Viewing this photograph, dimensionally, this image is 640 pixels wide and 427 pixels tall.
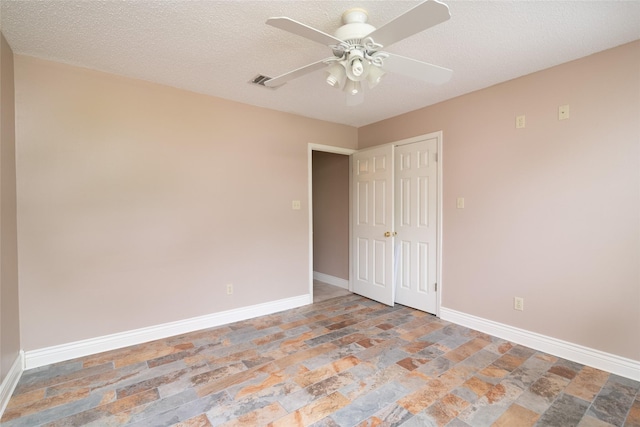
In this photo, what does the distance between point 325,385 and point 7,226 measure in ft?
8.21

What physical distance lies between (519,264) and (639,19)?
6.25 feet

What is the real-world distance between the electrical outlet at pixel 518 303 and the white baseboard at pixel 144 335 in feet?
7.75

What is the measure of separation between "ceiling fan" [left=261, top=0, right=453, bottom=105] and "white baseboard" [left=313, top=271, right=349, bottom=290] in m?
3.16

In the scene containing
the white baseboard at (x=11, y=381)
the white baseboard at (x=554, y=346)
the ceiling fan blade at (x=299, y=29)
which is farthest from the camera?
the white baseboard at (x=554, y=346)

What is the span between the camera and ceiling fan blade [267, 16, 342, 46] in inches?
50.8

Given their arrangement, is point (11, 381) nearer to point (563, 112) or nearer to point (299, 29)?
point (299, 29)

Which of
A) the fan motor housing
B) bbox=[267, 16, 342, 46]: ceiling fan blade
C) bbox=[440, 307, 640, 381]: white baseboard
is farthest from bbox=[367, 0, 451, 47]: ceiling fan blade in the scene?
bbox=[440, 307, 640, 381]: white baseboard

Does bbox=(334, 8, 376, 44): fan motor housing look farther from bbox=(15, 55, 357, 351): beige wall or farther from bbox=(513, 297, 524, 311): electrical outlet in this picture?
bbox=(513, 297, 524, 311): electrical outlet

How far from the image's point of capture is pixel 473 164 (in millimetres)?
2988

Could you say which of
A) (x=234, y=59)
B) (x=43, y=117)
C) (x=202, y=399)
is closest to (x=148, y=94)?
(x=43, y=117)

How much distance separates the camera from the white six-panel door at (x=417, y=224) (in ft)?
11.0

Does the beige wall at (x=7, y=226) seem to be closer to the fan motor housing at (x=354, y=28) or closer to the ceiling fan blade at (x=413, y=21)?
the fan motor housing at (x=354, y=28)

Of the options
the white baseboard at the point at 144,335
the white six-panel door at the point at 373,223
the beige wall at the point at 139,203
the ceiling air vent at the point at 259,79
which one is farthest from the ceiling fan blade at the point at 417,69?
the white baseboard at the point at 144,335

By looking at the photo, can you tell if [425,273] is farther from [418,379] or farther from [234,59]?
[234,59]
